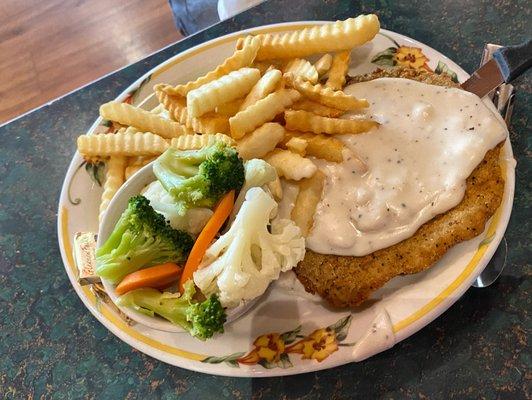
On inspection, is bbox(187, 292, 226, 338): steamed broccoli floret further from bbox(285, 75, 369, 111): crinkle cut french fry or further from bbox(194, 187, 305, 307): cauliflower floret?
bbox(285, 75, 369, 111): crinkle cut french fry

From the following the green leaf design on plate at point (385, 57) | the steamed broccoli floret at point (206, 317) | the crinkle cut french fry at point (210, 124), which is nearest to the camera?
the steamed broccoli floret at point (206, 317)

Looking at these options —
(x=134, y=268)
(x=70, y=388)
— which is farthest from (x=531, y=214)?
(x=70, y=388)

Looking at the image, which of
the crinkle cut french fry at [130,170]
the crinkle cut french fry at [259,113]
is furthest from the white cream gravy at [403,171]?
the crinkle cut french fry at [130,170]

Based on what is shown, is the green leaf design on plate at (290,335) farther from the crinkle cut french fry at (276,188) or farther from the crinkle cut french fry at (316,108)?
the crinkle cut french fry at (316,108)

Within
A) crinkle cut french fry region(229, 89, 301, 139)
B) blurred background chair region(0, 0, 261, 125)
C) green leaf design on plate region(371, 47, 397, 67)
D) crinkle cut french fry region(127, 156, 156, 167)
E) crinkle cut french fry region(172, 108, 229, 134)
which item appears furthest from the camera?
blurred background chair region(0, 0, 261, 125)

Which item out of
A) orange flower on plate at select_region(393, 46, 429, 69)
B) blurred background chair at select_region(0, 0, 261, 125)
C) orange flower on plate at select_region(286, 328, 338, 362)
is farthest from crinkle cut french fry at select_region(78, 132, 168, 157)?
blurred background chair at select_region(0, 0, 261, 125)

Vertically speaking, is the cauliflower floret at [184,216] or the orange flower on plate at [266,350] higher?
the cauliflower floret at [184,216]

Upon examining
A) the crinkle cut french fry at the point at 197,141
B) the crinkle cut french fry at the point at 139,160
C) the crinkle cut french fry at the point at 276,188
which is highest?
the crinkle cut french fry at the point at 197,141

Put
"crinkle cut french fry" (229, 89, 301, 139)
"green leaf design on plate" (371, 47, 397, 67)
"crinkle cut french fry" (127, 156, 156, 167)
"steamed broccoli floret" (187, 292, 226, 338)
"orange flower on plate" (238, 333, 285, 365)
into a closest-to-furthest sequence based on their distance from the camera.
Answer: "steamed broccoli floret" (187, 292, 226, 338), "orange flower on plate" (238, 333, 285, 365), "crinkle cut french fry" (229, 89, 301, 139), "crinkle cut french fry" (127, 156, 156, 167), "green leaf design on plate" (371, 47, 397, 67)
